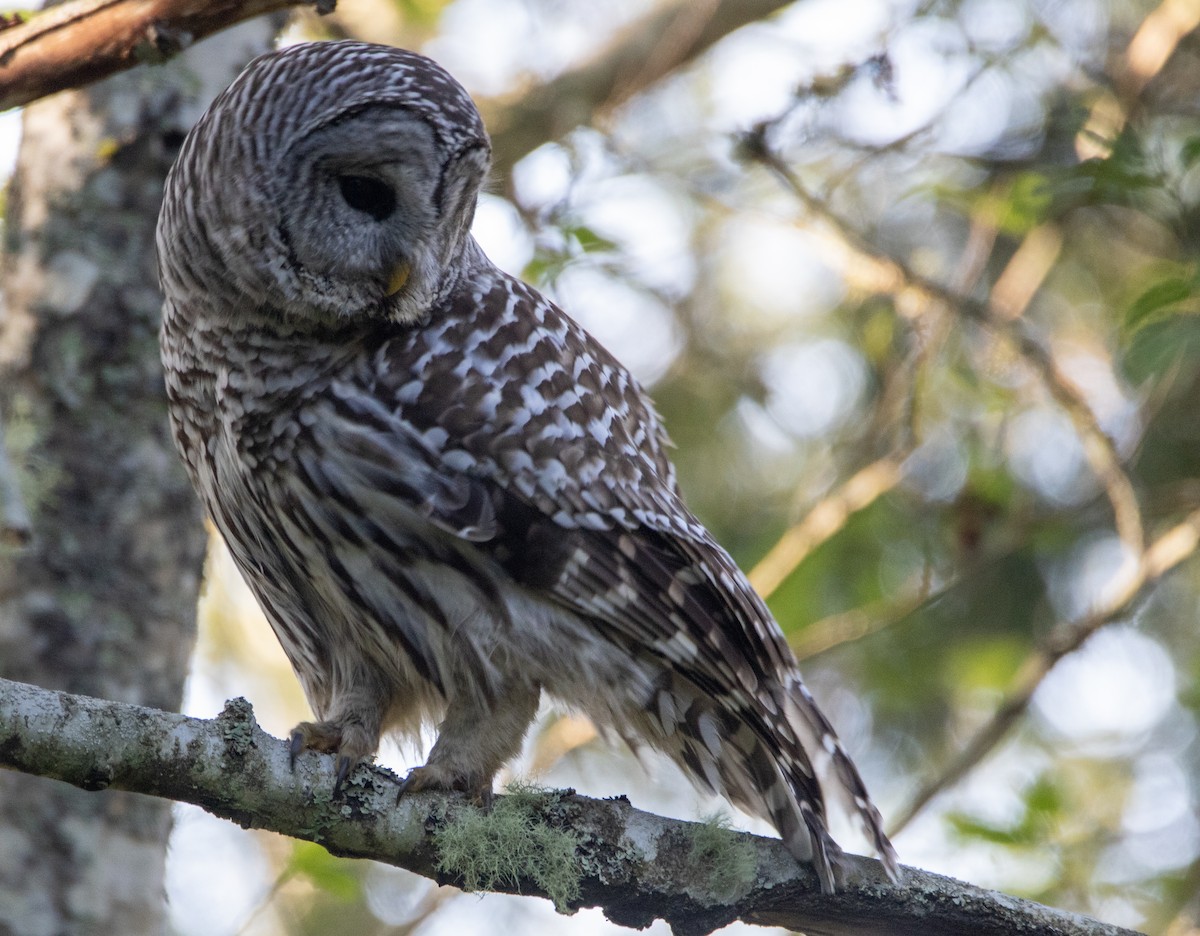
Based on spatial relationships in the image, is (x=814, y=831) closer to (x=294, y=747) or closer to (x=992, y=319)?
(x=294, y=747)

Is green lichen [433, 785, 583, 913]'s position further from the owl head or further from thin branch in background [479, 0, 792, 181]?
thin branch in background [479, 0, 792, 181]

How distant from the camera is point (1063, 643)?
4.52 meters

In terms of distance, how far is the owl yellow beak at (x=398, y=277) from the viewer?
10.3ft

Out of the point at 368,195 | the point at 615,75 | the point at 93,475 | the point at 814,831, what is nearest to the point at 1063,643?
the point at 814,831

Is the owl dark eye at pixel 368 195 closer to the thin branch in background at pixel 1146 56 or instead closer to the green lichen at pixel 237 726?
the green lichen at pixel 237 726

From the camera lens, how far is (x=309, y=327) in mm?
3164

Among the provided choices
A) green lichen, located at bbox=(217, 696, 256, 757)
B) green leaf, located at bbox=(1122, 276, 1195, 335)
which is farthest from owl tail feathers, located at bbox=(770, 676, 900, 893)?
green leaf, located at bbox=(1122, 276, 1195, 335)

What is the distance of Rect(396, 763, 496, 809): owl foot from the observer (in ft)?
9.38

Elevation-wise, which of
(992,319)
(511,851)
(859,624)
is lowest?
(511,851)

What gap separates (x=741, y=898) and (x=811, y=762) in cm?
44

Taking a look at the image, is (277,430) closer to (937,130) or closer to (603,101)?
(603,101)

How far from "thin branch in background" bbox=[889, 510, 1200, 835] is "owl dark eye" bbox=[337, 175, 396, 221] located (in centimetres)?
259

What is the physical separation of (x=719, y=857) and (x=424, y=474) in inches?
40.8

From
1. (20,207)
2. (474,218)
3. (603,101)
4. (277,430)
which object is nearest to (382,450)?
(277,430)
